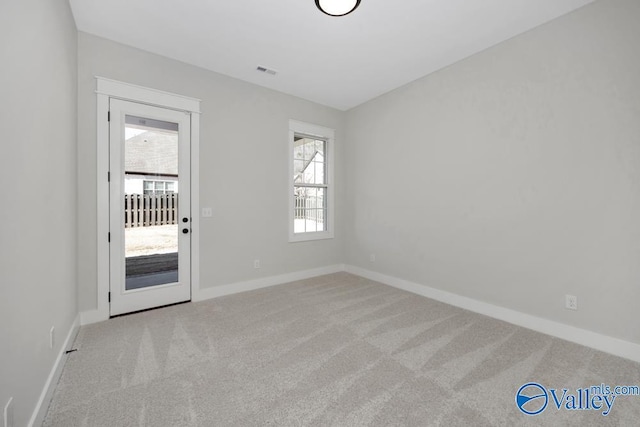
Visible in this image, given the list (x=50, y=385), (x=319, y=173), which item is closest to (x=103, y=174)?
(x=50, y=385)

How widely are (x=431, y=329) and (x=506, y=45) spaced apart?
300 cm

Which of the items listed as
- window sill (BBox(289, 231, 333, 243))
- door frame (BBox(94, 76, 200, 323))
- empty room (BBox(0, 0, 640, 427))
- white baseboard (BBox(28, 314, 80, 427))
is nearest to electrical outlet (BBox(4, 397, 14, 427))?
empty room (BBox(0, 0, 640, 427))

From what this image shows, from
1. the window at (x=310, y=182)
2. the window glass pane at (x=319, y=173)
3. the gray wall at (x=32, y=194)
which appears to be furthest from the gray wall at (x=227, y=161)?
the window glass pane at (x=319, y=173)

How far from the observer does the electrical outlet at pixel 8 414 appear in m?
1.12

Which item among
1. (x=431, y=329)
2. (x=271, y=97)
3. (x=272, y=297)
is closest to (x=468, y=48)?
(x=271, y=97)

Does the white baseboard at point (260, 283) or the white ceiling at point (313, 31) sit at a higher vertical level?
the white ceiling at point (313, 31)

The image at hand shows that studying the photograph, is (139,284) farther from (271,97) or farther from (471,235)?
(471,235)

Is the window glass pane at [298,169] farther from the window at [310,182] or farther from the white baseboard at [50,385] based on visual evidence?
the white baseboard at [50,385]

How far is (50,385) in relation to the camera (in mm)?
1680

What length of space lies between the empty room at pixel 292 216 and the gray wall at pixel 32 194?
0.07ft

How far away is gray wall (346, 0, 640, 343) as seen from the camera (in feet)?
7.06

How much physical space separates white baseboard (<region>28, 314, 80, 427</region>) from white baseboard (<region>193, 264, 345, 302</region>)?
4.05 ft

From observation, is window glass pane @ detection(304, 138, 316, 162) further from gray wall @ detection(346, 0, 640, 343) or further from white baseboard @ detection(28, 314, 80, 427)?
white baseboard @ detection(28, 314, 80, 427)

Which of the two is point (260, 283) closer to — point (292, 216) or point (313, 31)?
point (292, 216)
